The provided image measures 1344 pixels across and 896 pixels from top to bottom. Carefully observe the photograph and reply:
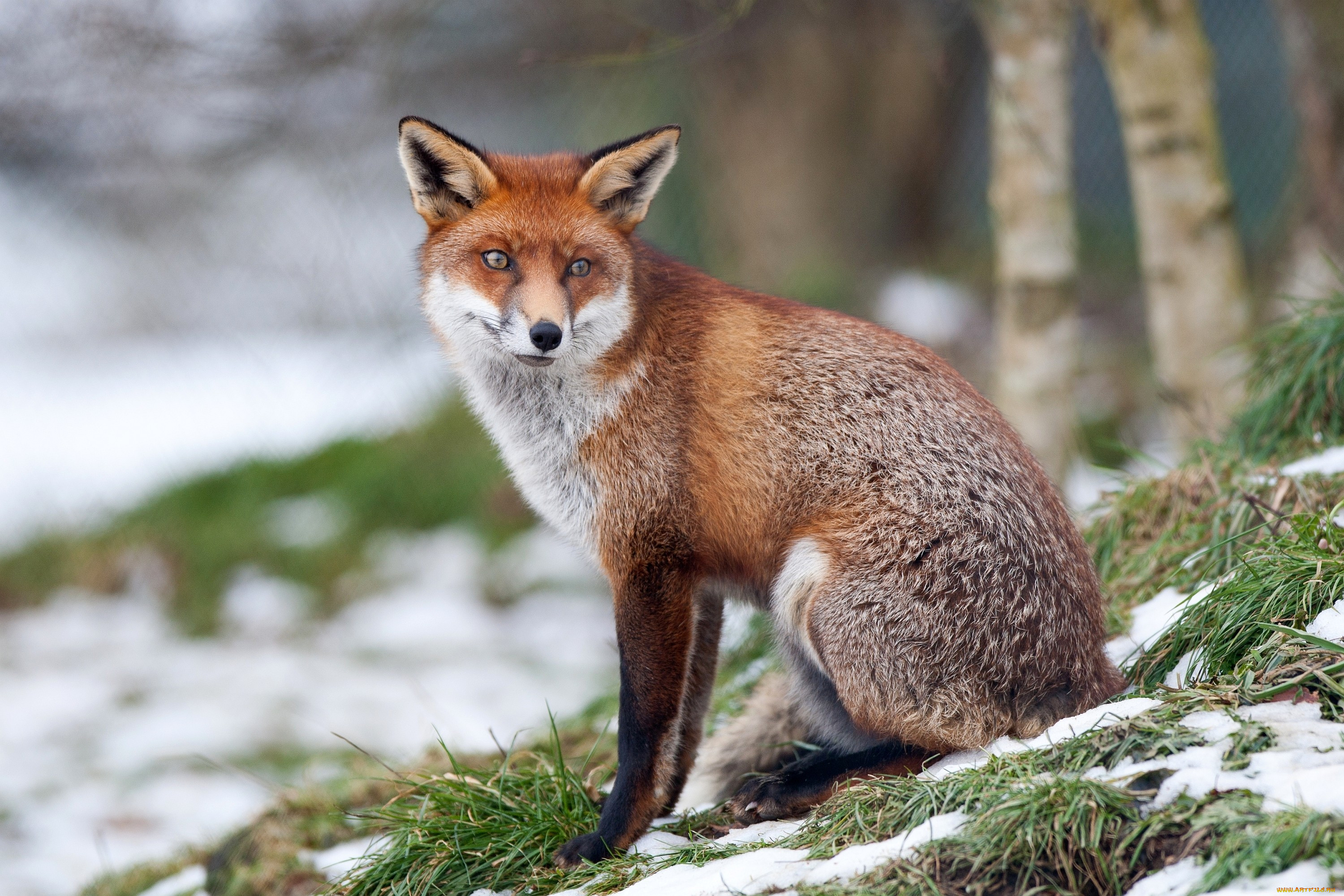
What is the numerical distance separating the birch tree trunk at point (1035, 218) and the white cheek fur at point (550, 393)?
2.57 metres

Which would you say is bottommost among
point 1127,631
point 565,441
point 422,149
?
point 1127,631

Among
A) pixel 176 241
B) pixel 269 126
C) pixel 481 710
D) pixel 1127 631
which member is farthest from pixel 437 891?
pixel 176 241

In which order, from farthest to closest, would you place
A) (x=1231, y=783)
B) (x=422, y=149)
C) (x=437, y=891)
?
(x=422, y=149)
(x=437, y=891)
(x=1231, y=783)

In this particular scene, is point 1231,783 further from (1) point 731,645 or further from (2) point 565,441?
(1) point 731,645

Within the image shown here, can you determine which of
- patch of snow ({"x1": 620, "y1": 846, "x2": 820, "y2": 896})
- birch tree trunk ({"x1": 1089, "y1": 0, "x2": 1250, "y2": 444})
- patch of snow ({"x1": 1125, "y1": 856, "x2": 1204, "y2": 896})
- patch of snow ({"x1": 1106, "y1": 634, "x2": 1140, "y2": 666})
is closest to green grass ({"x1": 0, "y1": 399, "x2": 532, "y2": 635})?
birch tree trunk ({"x1": 1089, "y1": 0, "x2": 1250, "y2": 444})

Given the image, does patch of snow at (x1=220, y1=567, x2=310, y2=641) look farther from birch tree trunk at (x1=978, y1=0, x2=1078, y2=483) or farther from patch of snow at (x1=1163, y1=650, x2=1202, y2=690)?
patch of snow at (x1=1163, y1=650, x2=1202, y2=690)

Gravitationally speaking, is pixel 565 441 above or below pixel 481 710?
above

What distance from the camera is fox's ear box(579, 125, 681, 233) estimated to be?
145 inches

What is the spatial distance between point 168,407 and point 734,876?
8.33m

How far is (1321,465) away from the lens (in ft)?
14.0

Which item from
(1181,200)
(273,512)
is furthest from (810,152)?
(273,512)

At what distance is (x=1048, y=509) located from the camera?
11.5 feet

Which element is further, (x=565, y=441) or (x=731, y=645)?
(x=731, y=645)

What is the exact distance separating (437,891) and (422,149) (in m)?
2.34
